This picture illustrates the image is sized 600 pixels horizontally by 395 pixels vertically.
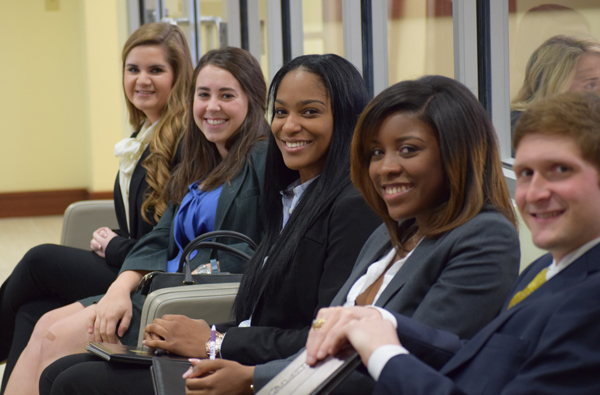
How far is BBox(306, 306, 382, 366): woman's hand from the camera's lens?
117cm

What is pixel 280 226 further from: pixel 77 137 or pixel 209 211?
pixel 77 137

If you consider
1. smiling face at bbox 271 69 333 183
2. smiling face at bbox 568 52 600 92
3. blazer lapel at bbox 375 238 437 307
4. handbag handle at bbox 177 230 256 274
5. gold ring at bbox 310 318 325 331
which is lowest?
handbag handle at bbox 177 230 256 274

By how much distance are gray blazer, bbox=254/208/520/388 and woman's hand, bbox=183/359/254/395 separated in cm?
42

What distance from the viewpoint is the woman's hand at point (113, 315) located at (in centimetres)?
236

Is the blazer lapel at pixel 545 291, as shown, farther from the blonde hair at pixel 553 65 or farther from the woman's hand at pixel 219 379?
the blonde hair at pixel 553 65

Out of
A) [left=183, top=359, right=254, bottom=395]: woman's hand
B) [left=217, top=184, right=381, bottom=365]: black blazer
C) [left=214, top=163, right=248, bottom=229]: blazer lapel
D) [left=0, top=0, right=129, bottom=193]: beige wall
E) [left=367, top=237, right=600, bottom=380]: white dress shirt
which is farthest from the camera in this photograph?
[left=0, top=0, right=129, bottom=193]: beige wall

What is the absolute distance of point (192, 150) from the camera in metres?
2.81

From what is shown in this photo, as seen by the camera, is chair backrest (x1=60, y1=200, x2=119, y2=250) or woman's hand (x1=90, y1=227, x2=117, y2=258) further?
chair backrest (x1=60, y1=200, x2=119, y2=250)

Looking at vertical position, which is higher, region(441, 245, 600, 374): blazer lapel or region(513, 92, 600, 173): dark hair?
region(513, 92, 600, 173): dark hair

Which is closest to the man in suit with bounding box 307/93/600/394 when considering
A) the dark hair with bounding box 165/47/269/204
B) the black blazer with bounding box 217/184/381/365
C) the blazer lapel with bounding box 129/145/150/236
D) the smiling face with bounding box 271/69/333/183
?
the black blazer with bounding box 217/184/381/365

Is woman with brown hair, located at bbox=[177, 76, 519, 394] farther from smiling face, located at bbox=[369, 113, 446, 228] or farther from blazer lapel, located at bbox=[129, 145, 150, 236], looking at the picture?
blazer lapel, located at bbox=[129, 145, 150, 236]

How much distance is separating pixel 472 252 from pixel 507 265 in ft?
0.23

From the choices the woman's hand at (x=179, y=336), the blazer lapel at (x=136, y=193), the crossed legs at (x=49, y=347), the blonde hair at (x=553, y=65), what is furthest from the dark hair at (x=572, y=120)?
the blazer lapel at (x=136, y=193)

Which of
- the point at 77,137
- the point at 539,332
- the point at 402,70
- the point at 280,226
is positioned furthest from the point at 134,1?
the point at 539,332
